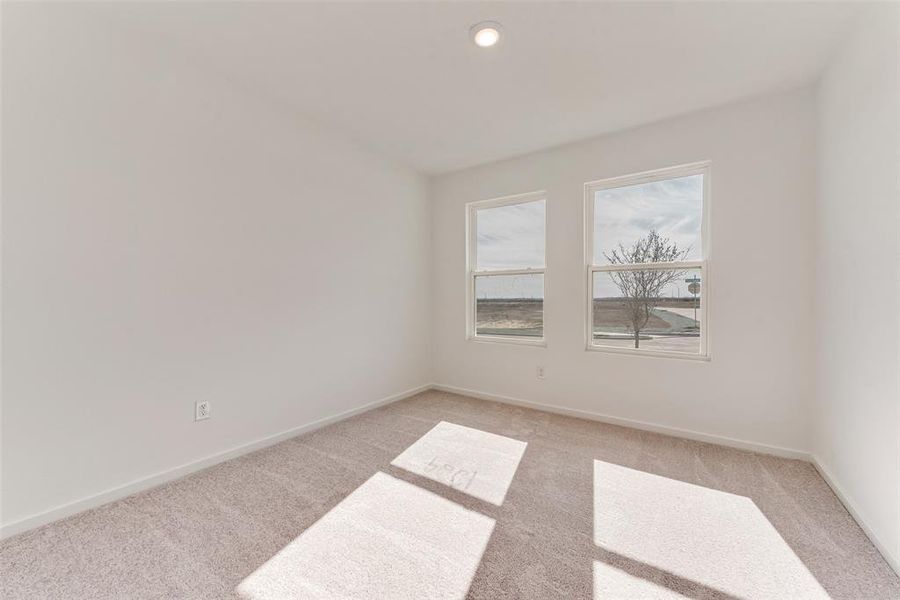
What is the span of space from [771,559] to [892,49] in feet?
7.49

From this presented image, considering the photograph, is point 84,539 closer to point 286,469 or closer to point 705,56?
point 286,469

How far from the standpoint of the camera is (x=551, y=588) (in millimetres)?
1412

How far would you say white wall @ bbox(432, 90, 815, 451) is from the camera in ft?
8.17

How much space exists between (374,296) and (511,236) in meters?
1.54

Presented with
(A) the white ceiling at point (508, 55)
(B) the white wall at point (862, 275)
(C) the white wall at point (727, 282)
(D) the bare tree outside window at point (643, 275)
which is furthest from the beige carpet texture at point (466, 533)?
(A) the white ceiling at point (508, 55)

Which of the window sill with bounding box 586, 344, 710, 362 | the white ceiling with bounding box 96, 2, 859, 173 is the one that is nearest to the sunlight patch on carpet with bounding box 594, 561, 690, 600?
the window sill with bounding box 586, 344, 710, 362

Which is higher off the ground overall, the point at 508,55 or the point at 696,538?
the point at 508,55

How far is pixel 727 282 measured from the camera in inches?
106

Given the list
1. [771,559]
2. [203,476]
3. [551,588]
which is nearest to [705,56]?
[771,559]

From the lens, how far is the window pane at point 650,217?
2.91m

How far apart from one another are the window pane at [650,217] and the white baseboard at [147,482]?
2.83 metres

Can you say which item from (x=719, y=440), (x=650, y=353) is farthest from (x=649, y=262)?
(x=719, y=440)

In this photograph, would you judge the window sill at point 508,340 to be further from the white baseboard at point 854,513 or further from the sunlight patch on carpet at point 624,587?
the sunlight patch on carpet at point 624,587

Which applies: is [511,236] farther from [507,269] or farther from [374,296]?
[374,296]
